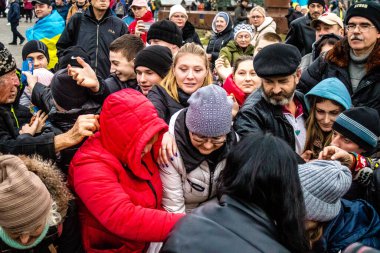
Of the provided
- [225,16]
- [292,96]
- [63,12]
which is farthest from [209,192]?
[63,12]

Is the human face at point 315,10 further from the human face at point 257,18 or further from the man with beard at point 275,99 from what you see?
the man with beard at point 275,99

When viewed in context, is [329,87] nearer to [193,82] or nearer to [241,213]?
[193,82]

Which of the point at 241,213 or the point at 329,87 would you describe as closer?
the point at 241,213

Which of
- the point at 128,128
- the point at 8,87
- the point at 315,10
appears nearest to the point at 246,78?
the point at 128,128

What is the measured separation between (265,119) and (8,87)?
5.65 feet

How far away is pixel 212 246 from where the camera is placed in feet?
4.97

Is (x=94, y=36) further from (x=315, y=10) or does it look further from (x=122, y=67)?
(x=315, y=10)

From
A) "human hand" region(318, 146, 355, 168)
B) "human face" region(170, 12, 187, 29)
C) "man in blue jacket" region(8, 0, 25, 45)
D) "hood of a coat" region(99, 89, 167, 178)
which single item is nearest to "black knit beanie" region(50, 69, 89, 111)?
"hood of a coat" region(99, 89, 167, 178)

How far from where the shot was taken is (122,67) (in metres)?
4.05

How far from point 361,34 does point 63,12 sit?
10.2 meters

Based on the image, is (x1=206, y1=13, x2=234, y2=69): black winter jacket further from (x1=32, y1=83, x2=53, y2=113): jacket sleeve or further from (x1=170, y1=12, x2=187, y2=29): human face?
(x1=32, y1=83, x2=53, y2=113): jacket sleeve

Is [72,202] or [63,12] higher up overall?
[72,202]

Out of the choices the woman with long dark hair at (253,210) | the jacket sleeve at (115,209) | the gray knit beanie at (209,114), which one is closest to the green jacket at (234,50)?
the gray knit beanie at (209,114)

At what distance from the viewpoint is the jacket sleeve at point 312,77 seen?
156 inches
